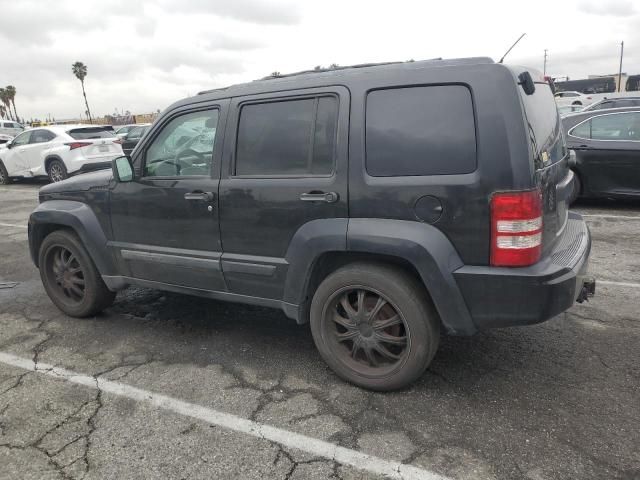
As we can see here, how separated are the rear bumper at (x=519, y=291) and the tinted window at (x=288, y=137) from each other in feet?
3.50

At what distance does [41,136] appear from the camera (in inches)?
547

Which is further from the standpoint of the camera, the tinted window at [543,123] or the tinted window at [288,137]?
the tinted window at [288,137]

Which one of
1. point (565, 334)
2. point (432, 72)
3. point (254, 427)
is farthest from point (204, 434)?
point (565, 334)

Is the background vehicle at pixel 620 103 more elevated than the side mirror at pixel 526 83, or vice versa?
the side mirror at pixel 526 83

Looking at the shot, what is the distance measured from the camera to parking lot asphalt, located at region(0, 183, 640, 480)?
242cm

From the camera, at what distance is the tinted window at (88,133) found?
13312 mm

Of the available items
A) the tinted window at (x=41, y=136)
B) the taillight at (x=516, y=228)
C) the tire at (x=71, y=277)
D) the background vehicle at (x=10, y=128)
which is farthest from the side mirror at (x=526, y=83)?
the background vehicle at (x=10, y=128)

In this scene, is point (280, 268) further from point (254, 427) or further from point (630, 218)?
point (630, 218)

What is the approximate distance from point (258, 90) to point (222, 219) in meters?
0.89

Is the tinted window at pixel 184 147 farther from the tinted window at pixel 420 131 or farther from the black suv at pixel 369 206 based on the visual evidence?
the tinted window at pixel 420 131

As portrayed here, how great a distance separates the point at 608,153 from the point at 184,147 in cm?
666

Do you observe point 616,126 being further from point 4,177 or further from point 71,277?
point 4,177

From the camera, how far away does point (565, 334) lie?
3660 millimetres

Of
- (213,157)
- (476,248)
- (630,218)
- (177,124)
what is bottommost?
(630,218)
